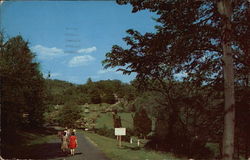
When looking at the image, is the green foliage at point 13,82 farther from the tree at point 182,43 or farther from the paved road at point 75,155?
the tree at point 182,43

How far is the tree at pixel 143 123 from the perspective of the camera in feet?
186

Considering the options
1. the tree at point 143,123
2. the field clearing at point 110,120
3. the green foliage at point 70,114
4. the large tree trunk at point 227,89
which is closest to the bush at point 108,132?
the tree at point 143,123

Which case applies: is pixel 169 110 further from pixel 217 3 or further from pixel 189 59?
pixel 217 3

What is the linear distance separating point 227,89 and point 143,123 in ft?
144

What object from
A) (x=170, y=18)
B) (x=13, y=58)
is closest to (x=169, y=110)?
(x=13, y=58)

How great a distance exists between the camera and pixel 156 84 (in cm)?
2994

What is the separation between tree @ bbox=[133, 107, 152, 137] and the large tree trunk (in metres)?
42.1

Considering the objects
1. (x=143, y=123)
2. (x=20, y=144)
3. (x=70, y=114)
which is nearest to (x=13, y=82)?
(x=20, y=144)

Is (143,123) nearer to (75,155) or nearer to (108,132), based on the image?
(108,132)

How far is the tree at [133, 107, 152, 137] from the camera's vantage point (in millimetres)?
56750

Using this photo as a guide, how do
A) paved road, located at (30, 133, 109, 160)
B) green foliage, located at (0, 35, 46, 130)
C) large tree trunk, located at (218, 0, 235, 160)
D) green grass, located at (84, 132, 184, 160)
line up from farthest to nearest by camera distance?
1. green foliage, located at (0, 35, 46, 130)
2. green grass, located at (84, 132, 184, 160)
3. paved road, located at (30, 133, 109, 160)
4. large tree trunk, located at (218, 0, 235, 160)

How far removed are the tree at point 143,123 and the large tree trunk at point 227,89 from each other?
4214 centimetres

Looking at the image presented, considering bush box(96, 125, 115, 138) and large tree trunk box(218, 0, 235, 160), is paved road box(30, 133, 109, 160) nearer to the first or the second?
large tree trunk box(218, 0, 235, 160)

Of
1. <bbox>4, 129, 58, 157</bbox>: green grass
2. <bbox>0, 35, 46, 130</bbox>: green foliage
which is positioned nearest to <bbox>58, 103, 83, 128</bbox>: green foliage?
<bbox>0, 35, 46, 130</bbox>: green foliage
